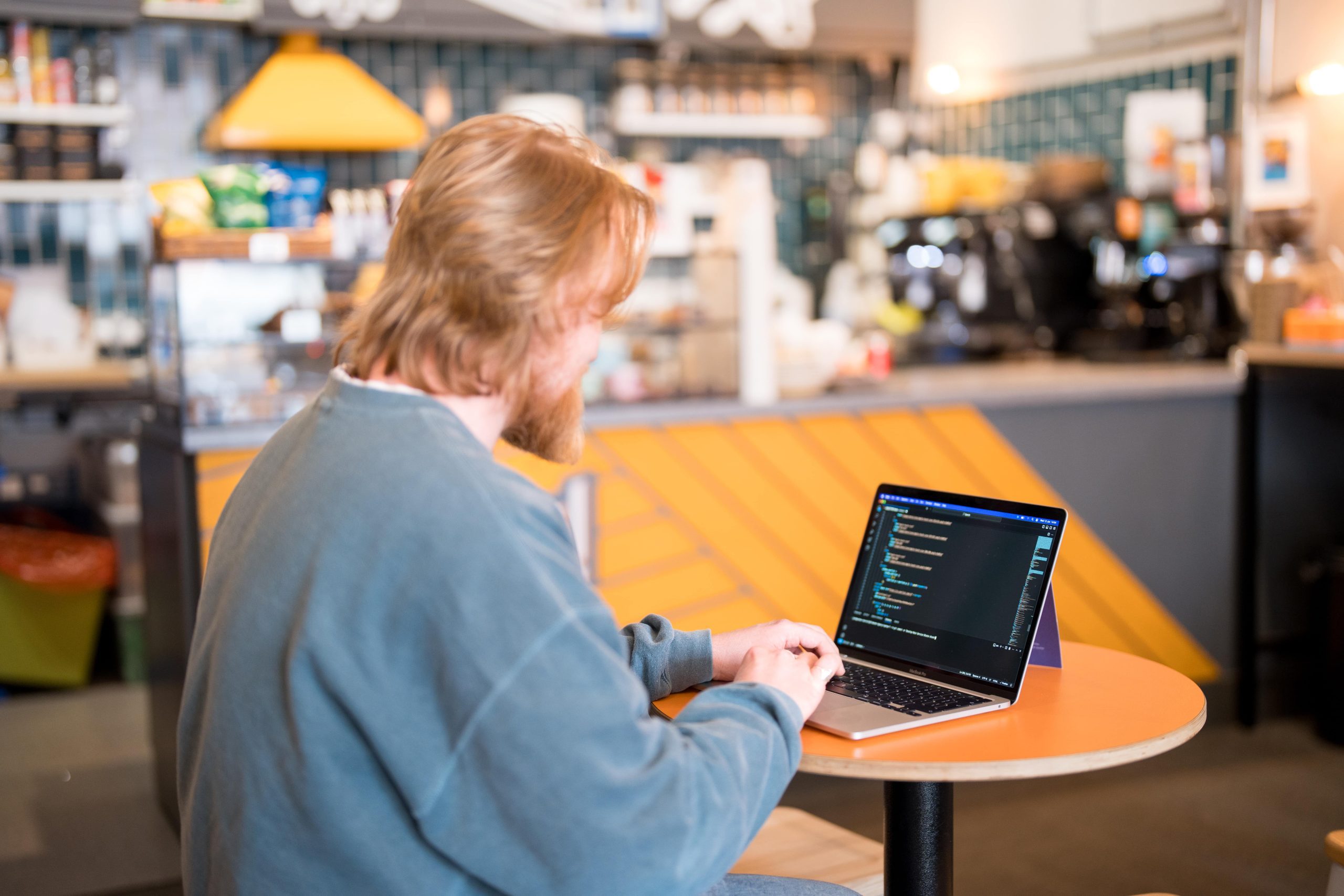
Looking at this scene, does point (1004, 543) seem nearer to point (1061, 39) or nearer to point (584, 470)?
point (584, 470)

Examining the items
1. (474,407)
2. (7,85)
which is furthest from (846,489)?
(7,85)

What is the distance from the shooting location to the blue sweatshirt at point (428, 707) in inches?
41.3

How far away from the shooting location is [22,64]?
17.4 feet

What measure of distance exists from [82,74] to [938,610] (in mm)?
4968

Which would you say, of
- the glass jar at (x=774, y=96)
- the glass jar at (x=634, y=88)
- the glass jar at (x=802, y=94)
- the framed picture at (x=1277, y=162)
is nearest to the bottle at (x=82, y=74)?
the glass jar at (x=634, y=88)

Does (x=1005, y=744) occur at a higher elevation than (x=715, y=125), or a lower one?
lower

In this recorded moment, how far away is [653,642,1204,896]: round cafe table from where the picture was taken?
1411 millimetres

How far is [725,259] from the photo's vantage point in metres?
3.79

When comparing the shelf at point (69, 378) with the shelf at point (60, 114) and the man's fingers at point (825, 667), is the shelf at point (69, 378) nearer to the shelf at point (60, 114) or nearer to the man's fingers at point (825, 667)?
the shelf at point (60, 114)

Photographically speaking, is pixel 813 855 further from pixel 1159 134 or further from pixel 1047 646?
pixel 1159 134

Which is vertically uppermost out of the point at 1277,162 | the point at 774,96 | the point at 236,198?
the point at 774,96

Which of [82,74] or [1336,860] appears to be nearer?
[1336,860]

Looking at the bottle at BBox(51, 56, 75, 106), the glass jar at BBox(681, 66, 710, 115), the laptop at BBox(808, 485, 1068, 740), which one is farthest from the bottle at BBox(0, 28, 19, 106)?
the laptop at BBox(808, 485, 1068, 740)

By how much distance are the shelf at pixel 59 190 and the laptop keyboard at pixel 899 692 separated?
475 centimetres
